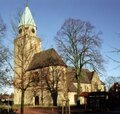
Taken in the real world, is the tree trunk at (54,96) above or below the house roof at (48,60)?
below

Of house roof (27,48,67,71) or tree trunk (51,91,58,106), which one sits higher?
house roof (27,48,67,71)

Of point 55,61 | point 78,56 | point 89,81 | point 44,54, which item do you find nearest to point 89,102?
point 78,56

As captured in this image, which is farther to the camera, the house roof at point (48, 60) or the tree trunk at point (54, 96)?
the tree trunk at point (54, 96)

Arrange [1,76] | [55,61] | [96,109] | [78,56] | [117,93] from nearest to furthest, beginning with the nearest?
[1,76], [96,109], [78,56], [117,93], [55,61]

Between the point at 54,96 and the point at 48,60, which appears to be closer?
the point at 48,60

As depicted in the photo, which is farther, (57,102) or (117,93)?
(57,102)

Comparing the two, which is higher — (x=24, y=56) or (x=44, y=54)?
(x=44, y=54)

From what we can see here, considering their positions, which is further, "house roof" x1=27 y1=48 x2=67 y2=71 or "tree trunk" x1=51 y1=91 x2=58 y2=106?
"tree trunk" x1=51 y1=91 x2=58 y2=106

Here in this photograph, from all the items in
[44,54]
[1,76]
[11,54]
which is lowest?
[1,76]

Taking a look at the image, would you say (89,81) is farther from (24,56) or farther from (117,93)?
(24,56)

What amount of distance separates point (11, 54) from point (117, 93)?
3774 cm

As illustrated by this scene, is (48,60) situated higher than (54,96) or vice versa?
(48,60)

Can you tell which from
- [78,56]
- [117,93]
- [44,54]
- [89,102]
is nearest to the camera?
[89,102]

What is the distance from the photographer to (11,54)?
26.6m
